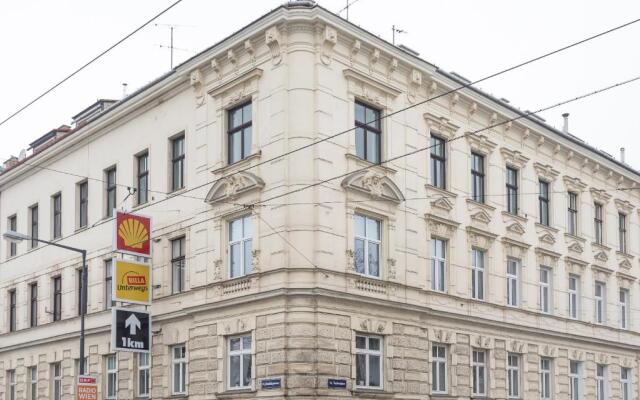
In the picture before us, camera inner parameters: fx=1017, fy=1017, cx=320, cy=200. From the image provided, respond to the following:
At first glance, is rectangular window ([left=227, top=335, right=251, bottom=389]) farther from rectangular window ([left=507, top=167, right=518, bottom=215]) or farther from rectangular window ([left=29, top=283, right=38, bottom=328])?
rectangular window ([left=29, top=283, right=38, bottom=328])

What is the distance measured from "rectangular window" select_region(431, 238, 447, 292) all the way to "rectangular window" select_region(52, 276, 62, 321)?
48.9ft

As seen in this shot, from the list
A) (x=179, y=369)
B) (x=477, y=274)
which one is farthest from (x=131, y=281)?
(x=477, y=274)

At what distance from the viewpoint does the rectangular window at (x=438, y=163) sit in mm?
32656

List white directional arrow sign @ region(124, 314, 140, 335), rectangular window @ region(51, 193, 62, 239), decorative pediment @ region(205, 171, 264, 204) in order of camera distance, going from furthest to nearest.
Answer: rectangular window @ region(51, 193, 62, 239), white directional arrow sign @ region(124, 314, 140, 335), decorative pediment @ region(205, 171, 264, 204)

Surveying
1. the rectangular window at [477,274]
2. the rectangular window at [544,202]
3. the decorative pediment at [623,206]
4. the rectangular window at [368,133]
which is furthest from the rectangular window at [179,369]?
the decorative pediment at [623,206]

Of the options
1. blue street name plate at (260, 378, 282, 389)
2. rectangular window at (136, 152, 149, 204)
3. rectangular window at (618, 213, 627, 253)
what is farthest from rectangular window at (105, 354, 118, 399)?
rectangular window at (618, 213, 627, 253)

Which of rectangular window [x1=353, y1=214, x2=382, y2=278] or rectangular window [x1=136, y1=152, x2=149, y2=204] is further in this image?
rectangular window [x1=136, y1=152, x2=149, y2=204]

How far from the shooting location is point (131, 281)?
31297 millimetres

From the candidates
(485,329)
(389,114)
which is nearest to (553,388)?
(485,329)

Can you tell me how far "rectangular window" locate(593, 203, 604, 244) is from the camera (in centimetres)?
4134

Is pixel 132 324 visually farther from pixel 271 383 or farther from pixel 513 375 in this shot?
pixel 513 375

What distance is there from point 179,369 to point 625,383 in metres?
19.7

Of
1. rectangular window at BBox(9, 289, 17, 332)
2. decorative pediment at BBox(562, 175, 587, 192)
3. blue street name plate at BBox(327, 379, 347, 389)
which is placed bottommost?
blue street name plate at BBox(327, 379, 347, 389)

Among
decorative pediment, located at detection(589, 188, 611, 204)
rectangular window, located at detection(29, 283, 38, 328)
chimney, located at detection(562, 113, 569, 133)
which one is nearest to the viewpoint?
rectangular window, located at detection(29, 283, 38, 328)
